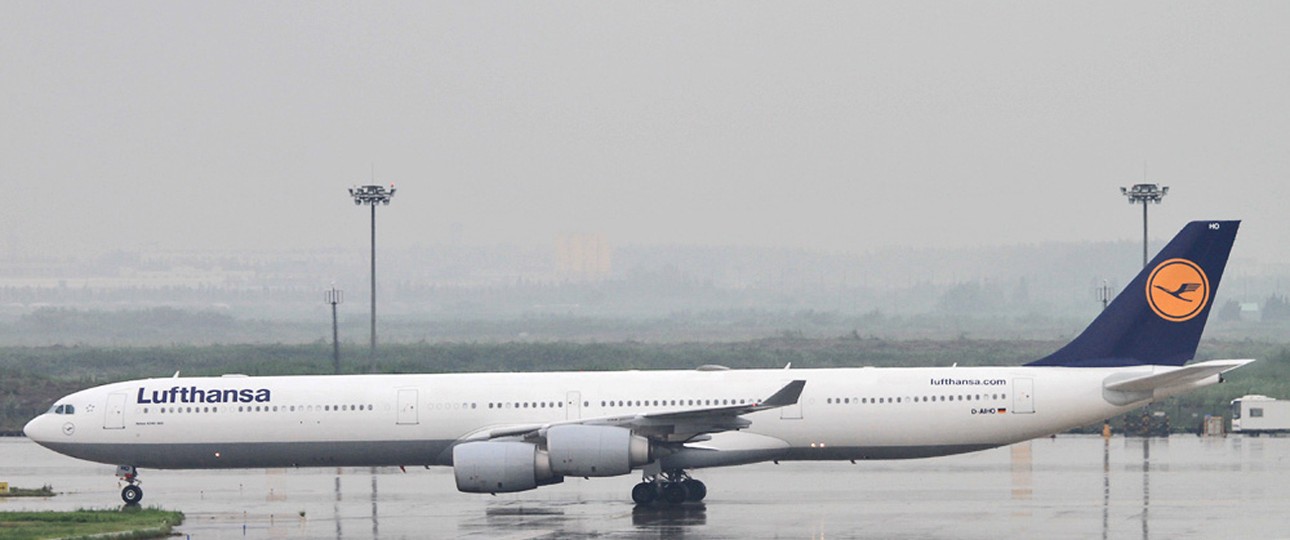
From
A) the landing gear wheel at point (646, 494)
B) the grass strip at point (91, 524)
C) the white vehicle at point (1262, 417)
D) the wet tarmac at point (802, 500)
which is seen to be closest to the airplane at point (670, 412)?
the landing gear wheel at point (646, 494)

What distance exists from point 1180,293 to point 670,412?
31.2 feet

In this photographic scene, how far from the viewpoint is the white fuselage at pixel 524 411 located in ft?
99.2

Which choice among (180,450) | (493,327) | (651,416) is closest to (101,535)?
(180,450)

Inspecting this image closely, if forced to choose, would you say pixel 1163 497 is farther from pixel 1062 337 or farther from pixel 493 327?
pixel 493 327

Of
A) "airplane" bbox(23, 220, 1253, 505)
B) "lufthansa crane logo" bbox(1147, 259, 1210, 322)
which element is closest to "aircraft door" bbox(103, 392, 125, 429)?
"airplane" bbox(23, 220, 1253, 505)

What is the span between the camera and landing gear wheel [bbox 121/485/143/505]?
3141 cm

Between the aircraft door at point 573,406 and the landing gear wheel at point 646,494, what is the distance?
6.06 ft

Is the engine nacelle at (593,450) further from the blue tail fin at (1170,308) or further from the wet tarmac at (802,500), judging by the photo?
the blue tail fin at (1170,308)

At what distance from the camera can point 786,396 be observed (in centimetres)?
2861

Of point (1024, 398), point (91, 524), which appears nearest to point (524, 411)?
point (91, 524)

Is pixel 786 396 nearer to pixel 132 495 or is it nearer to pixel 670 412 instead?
pixel 670 412

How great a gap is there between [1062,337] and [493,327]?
3877 cm

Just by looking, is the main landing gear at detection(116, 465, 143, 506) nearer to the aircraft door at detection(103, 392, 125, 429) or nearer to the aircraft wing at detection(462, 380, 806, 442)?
the aircraft door at detection(103, 392, 125, 429)

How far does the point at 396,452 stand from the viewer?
103 ft
